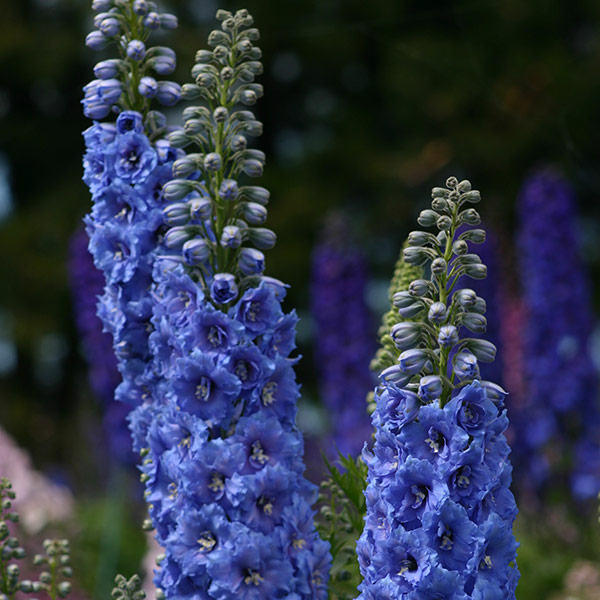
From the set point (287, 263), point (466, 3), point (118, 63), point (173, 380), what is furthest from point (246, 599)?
point (466, 3)

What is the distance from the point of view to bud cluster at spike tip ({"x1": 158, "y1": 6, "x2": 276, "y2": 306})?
3385 millimetres

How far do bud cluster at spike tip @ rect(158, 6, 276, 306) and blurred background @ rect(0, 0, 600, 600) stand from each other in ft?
19.2

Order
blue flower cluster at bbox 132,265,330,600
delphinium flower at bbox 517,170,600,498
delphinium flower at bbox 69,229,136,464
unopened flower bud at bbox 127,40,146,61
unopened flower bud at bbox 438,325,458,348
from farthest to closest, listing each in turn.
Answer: delphinium flower at bbox 517,170,600,498 < delphinium flower at bbox 69,229,136,464 < unopened flower bud at bbox 127,40,146,61 < blue flower cluster at bbox 132,265,330,600 < unopened flower bud at bbox 438,325,458,348

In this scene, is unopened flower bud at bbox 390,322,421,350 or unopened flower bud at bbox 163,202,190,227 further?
unopened flower bud at bbox 163,202,190,227

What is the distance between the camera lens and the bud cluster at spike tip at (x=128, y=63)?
3.92 metres

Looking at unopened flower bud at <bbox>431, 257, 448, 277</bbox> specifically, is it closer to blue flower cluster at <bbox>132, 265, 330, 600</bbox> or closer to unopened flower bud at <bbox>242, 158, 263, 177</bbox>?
blue flower cluster at <bbox>132, 265, 330, 600</bbox>

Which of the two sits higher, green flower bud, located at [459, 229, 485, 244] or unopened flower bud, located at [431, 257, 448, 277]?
green flower bud, located at [459, 229, 485, 244]

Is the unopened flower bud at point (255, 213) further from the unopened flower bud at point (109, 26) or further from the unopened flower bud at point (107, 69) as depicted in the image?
the unopened flower bud at point (109, 26)

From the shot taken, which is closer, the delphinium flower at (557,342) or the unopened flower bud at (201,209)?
the unopened flower bud at (201,209)

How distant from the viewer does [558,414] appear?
32.3ft

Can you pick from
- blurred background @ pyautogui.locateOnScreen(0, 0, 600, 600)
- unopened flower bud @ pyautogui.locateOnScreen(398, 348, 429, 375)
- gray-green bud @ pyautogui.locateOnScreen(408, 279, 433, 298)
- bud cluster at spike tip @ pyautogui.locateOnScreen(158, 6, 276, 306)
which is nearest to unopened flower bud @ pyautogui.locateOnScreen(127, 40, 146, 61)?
bud cluster at spike tip @ pyautogui.locateOnScreen(158, 6, 276, 306)

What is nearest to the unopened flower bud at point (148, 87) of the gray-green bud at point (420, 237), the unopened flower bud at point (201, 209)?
the unopened flower bud at point (201, 209)

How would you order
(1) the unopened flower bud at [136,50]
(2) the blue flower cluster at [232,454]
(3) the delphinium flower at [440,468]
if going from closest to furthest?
(3) the delphinium flower at [440,468], (2) the blue flower cluster at [232,454], (1) the unopened flower bud at [136,50]

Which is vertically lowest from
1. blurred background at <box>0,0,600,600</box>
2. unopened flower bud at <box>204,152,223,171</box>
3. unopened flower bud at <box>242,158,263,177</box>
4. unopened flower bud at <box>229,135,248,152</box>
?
unopened flower bud at <box>204,152,223,171</box>
